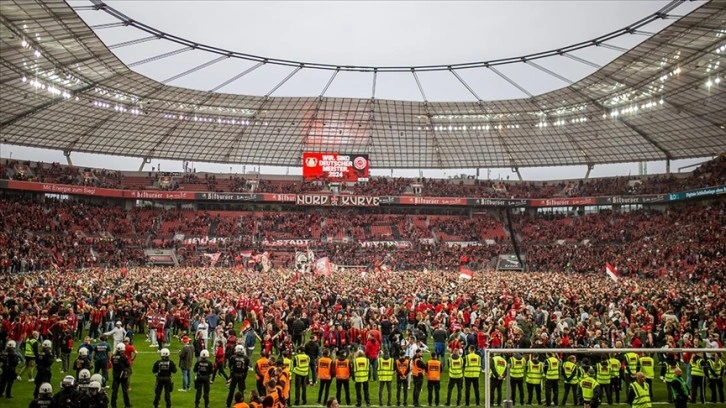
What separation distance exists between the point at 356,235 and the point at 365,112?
43.3 feet

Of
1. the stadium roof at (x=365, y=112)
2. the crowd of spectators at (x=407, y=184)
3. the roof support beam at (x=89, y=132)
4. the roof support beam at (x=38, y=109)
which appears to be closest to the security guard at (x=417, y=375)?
the stadium roof at (x=365, y=112)

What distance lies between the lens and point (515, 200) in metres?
66.3

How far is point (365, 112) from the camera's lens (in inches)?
2248

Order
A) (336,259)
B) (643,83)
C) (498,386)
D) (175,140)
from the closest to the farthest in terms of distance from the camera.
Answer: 1. (498,386)
2. (643,83)
3. (336,259)
4. (175,140)

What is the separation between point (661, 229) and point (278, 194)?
38654 millimetres

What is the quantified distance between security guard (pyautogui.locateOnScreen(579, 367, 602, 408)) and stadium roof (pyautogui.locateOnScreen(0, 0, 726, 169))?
25209mm

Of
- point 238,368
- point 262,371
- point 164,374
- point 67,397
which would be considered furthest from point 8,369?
point 262,371

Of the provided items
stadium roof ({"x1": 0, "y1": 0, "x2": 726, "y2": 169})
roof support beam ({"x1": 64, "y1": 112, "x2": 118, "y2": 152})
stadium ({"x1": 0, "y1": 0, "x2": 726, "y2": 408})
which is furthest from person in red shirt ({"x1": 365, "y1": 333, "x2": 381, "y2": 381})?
roof support beam ({"x1": 64, "y1": 112, "x2": 118, "y2": 152})

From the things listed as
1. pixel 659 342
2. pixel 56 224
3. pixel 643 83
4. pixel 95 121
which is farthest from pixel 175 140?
pixel 659 342

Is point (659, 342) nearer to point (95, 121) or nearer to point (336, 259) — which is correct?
point (336, 259)

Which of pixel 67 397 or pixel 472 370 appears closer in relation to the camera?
pixel 67 397

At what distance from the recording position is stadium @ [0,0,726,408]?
14984mm

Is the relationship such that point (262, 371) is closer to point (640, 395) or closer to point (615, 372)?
point (640, 395)

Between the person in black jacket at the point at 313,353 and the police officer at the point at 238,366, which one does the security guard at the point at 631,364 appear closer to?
the person in black jacket at the point at 313,353
